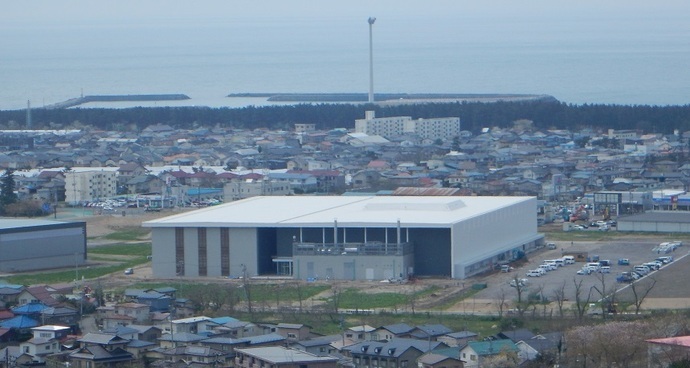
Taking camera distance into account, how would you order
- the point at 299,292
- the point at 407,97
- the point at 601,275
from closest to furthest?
the point at 299,292, the point at 601,275, the point at 407,97

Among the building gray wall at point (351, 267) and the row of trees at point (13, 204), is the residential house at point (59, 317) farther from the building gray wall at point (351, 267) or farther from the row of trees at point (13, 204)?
the row of trees at point (13, 204)

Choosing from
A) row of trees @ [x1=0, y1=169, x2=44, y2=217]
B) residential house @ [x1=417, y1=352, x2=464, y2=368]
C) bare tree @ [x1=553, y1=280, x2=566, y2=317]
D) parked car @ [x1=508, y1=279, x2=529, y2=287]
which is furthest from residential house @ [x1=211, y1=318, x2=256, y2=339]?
row of trees @ [x1=0, y1=169, x2=44, y2=217]

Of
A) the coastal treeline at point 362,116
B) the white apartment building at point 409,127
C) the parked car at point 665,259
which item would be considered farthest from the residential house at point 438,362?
the white apartment building at point 409,127

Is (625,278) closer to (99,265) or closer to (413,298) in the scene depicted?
(413,298)

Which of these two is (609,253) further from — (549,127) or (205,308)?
(549,127)

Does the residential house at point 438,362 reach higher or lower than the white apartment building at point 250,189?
lower

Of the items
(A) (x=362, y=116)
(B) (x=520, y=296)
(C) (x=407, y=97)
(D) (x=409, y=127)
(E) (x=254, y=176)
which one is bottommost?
(B) (x=520, y=296)

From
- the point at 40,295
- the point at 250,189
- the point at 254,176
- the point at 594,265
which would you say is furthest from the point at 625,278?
the point at 254,176
